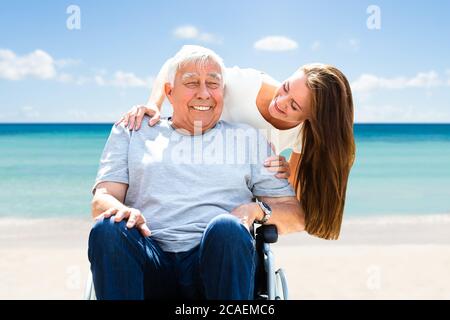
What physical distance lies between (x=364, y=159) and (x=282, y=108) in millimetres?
20506


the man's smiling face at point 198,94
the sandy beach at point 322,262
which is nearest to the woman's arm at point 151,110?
the man's smiling face at point 198,94

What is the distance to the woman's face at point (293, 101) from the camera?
2787 millimetres

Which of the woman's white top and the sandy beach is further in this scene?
the sandy beach

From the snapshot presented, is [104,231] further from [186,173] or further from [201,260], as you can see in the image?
[186,173]

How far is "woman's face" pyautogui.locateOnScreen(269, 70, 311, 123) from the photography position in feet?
9.14

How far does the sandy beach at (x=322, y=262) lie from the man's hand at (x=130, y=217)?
2.89 meters

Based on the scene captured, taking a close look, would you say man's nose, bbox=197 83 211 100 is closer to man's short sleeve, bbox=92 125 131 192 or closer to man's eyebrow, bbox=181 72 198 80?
man's eyebrow, bbox=181 72 198 80

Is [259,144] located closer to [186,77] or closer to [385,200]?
[186,77]

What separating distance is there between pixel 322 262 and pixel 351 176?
476 inches

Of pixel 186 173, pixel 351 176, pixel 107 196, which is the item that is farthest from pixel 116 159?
pixel 351 176

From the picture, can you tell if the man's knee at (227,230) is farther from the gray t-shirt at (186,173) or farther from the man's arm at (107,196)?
the man's arm at (107,196)

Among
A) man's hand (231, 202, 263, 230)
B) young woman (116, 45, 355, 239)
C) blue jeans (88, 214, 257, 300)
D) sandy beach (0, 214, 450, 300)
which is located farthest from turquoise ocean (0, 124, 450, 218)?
blue jeans (88, 214, 257, 300)

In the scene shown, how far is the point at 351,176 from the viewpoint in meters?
18.0
